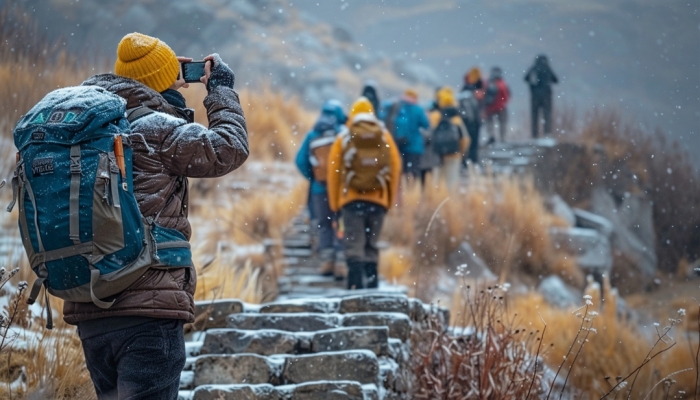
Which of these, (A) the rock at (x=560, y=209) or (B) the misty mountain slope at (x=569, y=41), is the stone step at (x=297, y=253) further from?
(B) the misty mountain slope at (x=569, y=41)

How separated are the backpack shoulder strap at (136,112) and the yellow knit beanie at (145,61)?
0.45 ft

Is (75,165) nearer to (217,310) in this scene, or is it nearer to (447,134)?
(217,310)

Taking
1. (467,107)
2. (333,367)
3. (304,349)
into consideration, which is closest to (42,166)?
(333,367)

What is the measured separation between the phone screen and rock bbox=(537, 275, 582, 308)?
319 inches

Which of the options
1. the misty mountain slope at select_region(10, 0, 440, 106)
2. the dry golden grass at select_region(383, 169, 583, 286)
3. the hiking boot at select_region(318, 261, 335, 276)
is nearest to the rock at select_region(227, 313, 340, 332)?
the hiking boot at select_region(318, 261, 335, 276)

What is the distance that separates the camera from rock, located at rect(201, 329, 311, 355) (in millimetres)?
4129

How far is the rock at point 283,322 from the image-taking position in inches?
177

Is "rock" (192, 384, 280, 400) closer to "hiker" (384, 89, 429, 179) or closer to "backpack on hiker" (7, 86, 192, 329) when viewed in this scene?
"backpack on hiker" (7, 86, 192, 329)

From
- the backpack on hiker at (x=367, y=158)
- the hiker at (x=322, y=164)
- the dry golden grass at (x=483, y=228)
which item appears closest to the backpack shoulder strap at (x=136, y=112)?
the backpack on hiker at (x=367, y=158)

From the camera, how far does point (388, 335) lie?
4.30 m

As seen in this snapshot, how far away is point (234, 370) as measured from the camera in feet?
12.6

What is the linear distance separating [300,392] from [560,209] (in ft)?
34.5

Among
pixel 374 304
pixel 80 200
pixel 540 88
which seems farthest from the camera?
pixel 540 88

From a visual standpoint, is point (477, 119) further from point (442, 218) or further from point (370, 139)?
point (370, 139)
